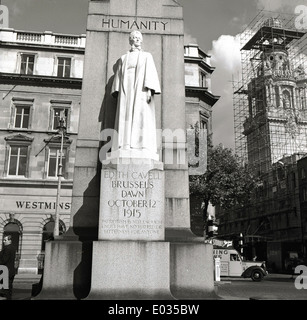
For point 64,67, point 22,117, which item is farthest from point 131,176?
point 64,67

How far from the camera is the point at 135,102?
9906 millimetres

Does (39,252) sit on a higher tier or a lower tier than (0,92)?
lower

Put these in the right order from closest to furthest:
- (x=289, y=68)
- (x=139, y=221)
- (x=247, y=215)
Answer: (x=139, y=221) < (x=247, y=215) < (x=289, y=68)

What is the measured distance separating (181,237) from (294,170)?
181ft

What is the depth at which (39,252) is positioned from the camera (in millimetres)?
36219

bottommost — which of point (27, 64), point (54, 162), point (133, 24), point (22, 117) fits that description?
point (133, 24)

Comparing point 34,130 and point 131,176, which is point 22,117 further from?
point 131,176

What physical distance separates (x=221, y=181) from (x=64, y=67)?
824 inches

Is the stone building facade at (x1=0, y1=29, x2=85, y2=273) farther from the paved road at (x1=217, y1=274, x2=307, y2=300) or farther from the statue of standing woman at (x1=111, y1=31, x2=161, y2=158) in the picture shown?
the statue of standing woman at (x1=111, y1=31, x2=161, y2=158)

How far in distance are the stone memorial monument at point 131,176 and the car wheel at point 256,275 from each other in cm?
1985

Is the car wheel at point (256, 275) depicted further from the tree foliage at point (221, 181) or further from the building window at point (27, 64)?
the building window at point (27, 64)

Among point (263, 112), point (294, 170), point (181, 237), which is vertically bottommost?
point (181, 237)

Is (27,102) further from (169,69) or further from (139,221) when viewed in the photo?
(139,221)
